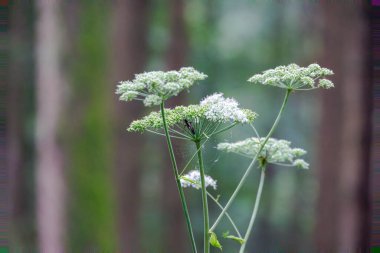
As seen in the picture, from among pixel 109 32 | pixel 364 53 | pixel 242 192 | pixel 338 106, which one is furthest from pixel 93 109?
pixel 242 192

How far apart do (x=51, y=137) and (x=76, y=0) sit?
74.3 inches

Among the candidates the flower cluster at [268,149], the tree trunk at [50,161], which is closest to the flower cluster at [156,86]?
the flower cluster at [268,149]

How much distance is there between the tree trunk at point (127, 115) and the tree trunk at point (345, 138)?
7.74 feet

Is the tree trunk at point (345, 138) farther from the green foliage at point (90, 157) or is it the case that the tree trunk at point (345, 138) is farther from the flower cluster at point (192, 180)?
the flower cluster at point (192, 180)

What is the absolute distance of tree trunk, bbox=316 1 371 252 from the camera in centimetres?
522

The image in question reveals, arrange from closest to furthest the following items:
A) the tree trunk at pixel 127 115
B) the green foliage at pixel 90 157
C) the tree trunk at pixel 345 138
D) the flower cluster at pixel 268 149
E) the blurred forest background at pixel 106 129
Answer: the flower cluster at pixel 268 149, the tree trunk at pixel 345 138, the blurred forest background at pixel 106 129, the green foliage at pixel 90 157, the tree trunk at pixel 127 115

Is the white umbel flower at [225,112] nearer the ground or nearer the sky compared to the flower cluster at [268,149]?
nearer the sky

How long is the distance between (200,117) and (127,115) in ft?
15.4

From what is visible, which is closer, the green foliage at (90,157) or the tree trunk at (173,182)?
the green foliage at (90,157)

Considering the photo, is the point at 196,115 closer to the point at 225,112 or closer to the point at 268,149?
the point at 225,112

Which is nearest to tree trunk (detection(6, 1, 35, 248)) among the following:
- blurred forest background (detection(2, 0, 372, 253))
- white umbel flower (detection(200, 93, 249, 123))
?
blurred forest background (detection(2, 0, 372, 253))

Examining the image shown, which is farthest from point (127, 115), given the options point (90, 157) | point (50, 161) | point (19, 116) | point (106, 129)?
point (19, 116)

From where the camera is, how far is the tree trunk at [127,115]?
5719mm

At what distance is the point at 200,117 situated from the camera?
1.34 metres
